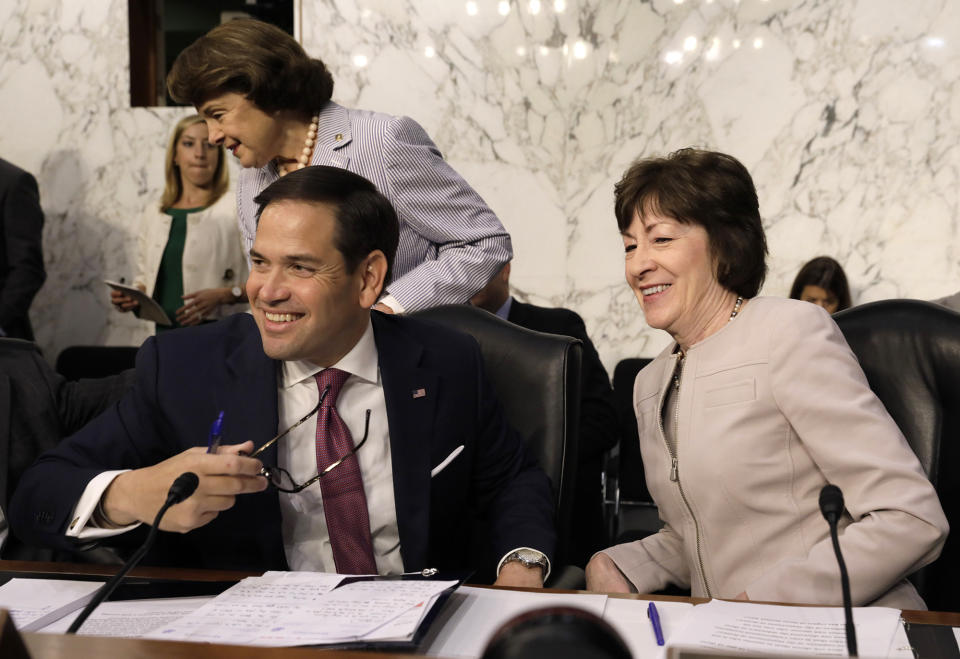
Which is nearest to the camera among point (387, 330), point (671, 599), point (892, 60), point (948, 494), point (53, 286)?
point (671, 599)

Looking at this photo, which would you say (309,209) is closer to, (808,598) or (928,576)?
(808,598)

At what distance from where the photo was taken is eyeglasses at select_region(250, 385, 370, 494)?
160 cm

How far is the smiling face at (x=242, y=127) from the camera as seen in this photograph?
2308mm

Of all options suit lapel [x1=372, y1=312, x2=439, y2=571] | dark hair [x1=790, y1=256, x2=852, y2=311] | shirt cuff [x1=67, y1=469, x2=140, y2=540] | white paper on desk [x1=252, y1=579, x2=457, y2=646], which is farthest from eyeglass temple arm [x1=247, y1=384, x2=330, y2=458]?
dark hair [x1=790, y1=256, x2=852, y2=311]

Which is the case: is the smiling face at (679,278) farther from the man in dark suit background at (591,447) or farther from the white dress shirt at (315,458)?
the man in dark suit background at (591,447)

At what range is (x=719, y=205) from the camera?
5.85 ft

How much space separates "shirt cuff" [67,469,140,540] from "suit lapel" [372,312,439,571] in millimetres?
459

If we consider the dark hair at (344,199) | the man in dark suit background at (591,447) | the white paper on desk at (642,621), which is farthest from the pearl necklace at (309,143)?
the white paper on desk at (642,621)

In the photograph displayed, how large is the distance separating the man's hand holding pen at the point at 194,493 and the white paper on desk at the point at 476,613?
1.10 feet

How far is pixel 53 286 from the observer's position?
5309 millimetres

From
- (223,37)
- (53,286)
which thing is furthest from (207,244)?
(223,37)

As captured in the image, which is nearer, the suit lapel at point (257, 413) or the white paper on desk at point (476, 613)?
the white paper on desk at point (476, 613)

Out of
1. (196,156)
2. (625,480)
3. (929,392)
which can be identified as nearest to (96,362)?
(196,156)

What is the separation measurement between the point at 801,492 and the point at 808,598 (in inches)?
7.7
